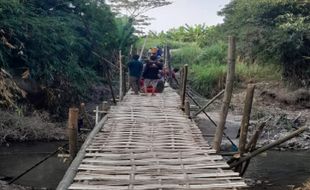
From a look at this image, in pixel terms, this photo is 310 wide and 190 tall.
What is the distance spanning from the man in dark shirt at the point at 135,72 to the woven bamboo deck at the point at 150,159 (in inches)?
134

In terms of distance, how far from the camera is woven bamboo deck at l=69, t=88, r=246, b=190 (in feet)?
16.3

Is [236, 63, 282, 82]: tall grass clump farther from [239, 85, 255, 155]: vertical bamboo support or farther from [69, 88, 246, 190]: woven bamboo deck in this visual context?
[239, 85, 255, 155]: vertical bamboo support

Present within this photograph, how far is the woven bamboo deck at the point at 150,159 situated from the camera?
16.3ft

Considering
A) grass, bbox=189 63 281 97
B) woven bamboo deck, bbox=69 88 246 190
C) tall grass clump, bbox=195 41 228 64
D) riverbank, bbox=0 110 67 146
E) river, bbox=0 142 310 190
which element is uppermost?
tall grass clump, bbox=195 41 228 64

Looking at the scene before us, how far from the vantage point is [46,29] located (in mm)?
14094

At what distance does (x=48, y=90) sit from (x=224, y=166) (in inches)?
395

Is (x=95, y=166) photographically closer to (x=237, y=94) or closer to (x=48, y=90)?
(x=48, y=90)

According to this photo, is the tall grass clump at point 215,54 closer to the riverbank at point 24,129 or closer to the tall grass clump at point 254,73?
the tall grass clump at point 254,73

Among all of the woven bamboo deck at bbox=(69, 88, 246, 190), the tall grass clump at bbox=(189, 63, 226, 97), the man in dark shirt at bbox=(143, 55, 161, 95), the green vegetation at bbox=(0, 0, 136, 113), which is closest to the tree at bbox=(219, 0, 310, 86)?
the tall grass clump at bbox=(189, 63, 226, 97)

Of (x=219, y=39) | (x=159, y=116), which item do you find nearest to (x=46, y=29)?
(x=159, y=116)

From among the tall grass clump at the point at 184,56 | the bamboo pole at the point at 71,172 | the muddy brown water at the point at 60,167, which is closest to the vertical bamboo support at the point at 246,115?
the bamboo pole at the point at 71,172

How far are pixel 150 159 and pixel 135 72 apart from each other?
688 cm

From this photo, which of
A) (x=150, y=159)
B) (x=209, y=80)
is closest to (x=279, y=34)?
(x=209, y=80)

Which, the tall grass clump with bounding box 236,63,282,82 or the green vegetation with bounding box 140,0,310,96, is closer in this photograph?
the green vegetation with bounding box 140,0,310,96
